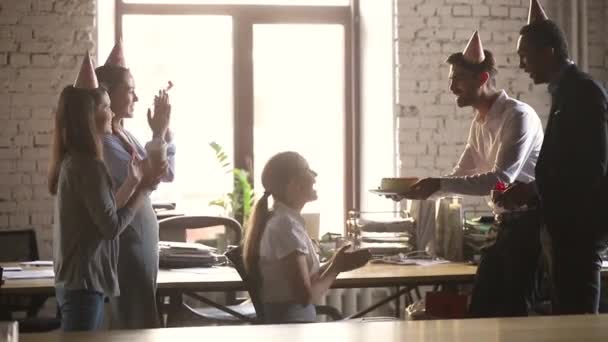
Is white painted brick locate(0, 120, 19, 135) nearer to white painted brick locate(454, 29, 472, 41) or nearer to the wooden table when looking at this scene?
the wooden table

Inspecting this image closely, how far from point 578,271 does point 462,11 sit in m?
2.72

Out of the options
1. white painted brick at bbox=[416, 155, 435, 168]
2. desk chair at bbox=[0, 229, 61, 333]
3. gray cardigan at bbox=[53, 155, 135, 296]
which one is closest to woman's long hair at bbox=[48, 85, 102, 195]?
gray cardigan at bbox=[53, 155, 135, 296]

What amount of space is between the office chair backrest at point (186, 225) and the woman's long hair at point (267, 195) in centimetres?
120

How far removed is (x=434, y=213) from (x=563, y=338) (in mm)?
2483

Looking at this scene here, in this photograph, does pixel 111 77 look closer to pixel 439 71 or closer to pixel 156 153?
pixel 156 153

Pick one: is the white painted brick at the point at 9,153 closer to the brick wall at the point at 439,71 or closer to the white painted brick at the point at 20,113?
the white painted brick at the point at 20,113

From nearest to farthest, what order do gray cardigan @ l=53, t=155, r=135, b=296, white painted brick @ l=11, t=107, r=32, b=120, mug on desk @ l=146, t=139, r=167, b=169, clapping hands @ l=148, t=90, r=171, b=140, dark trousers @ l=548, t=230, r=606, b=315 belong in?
gray cardigan @ l=53, t=155, r=135, b=296, mug on desk @ l=146, t=139, r=167, b=169, dark trousers @ l=548, t=230, r=606, b=315, clapping hands @ l=148, t=90, r=171, b=140, white painted brick @ l=11, t=107, r=32, b=120

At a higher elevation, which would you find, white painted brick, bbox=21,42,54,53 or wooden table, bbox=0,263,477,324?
white painted brick, bbox=21,42,54,53

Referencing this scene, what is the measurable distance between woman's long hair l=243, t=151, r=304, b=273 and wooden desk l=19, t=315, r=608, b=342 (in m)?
A: 1.25

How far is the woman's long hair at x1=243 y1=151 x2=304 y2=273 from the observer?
118 inches

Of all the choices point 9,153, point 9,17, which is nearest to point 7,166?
point 9,153

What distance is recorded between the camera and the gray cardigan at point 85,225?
2596mm

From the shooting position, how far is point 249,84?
5574mm

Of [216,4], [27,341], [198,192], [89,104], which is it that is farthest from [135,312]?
[216,4]
